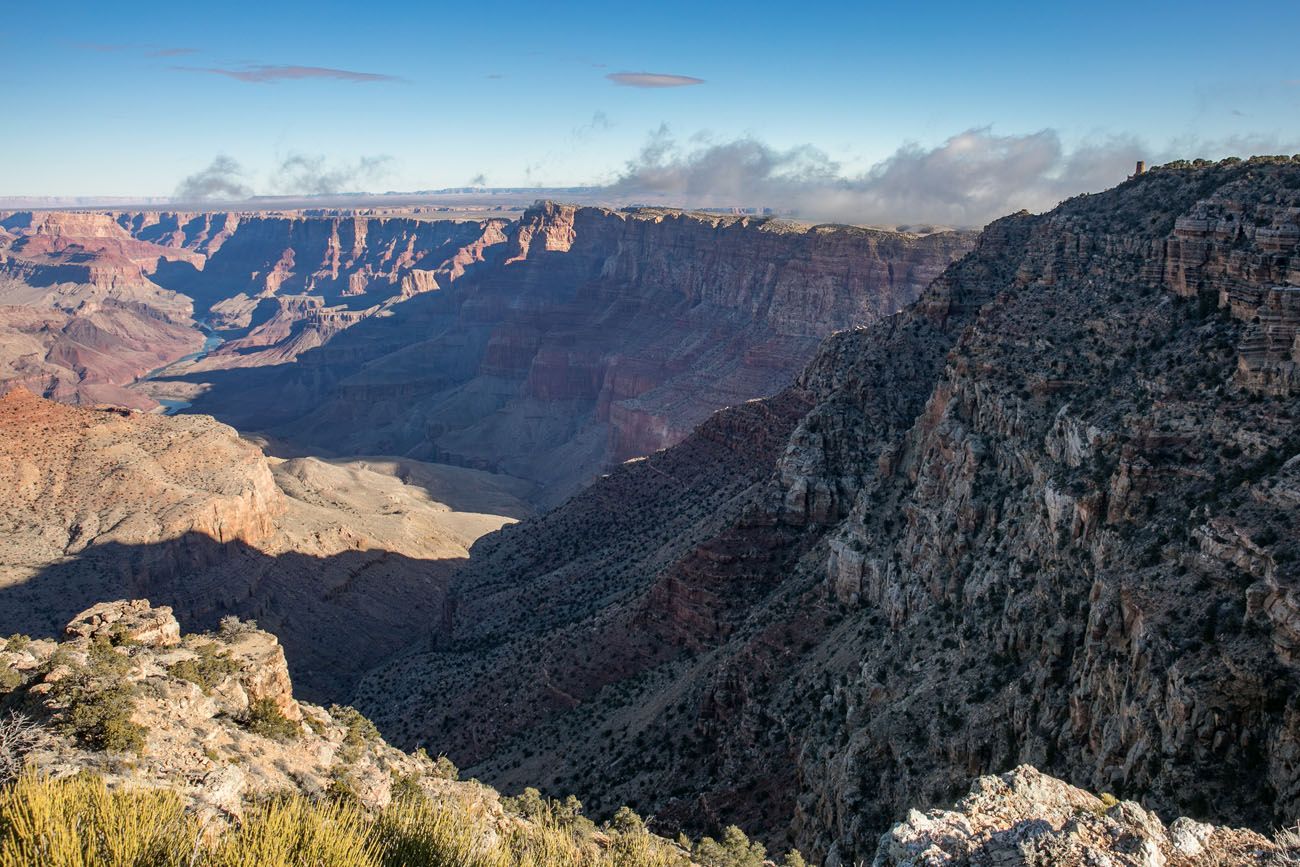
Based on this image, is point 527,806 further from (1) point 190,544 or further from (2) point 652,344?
(2) point 652,344

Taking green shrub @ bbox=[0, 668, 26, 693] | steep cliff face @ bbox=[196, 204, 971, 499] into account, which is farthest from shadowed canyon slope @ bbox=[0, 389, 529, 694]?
steep cliff face @ bbox=[196, 204, 971, 499]

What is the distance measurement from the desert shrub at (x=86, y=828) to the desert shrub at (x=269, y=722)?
10.5 metres

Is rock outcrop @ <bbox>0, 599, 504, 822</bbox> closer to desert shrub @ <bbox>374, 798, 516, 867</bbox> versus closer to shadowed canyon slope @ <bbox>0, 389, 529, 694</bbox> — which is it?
desert shrub @ <bbox>374, 798, 516, 867</bbox>

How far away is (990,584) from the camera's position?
33.6m

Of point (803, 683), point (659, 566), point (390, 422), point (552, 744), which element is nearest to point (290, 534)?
point (659, 566)

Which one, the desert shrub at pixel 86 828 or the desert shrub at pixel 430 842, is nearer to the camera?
the desert shrub at pixel 86 828

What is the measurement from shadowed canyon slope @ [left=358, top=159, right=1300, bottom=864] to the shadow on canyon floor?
1433 cm

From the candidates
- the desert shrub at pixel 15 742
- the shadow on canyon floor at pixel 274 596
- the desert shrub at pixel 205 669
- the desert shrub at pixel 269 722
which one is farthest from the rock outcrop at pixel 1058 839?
the shadow on canyon floor at pixel 274 596

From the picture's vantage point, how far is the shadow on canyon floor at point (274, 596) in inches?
2762

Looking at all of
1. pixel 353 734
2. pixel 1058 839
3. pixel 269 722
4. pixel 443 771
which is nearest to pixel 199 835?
pixel 269 722

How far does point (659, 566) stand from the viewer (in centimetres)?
6034

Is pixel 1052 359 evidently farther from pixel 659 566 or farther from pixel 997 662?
pixel 659 566

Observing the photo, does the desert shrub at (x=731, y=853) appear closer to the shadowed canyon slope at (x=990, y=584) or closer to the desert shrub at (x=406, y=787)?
the shadowed canyon slope at (x=990, y=584)

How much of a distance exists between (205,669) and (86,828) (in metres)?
14.6
